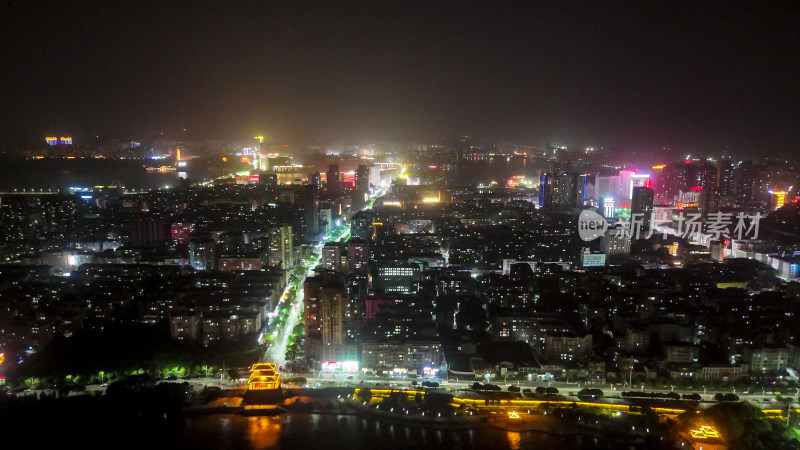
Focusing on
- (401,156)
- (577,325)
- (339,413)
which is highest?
(401,156)

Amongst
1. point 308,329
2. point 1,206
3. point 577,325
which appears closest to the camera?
point 308,329

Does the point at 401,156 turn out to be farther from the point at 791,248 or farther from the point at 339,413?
the point at 339,413

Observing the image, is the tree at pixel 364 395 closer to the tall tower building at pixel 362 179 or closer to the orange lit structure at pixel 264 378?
the orange lit structure at pixel 264 378

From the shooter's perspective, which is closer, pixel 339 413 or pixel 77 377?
pixel 339 413

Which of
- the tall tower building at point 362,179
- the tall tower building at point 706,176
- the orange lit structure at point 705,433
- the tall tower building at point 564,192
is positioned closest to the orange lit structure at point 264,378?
the orange lit structure at point 705,433

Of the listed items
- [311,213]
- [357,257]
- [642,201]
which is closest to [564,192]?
[642,201]

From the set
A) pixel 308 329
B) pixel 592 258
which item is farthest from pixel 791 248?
pixel 308 329

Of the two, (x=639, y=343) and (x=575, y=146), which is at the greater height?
(x=575, y=146)

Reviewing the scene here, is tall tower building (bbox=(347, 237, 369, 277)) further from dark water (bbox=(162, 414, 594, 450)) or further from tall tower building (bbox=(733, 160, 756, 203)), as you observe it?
tall tower building (bbox=(733, 160, 756, 203))
